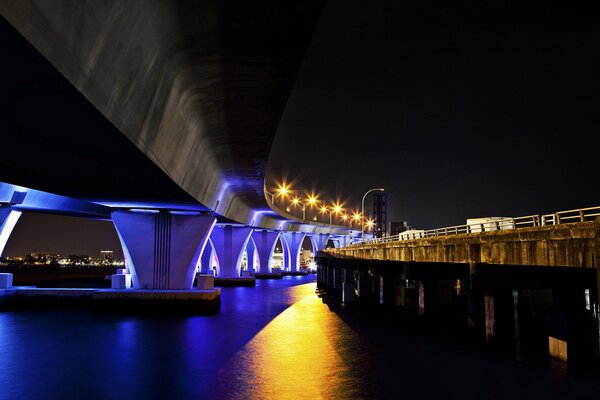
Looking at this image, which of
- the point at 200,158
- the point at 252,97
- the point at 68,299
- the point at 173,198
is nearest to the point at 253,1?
the point at 252,97

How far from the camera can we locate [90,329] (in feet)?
128

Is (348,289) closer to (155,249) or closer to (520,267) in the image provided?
(155,249)

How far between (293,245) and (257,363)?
130525 millimetres

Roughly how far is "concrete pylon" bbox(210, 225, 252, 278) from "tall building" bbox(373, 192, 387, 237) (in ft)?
162

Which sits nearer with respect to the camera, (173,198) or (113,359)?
(113,359)

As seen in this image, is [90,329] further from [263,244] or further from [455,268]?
[263,244]

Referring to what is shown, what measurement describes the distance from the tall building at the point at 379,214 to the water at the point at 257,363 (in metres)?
95.5

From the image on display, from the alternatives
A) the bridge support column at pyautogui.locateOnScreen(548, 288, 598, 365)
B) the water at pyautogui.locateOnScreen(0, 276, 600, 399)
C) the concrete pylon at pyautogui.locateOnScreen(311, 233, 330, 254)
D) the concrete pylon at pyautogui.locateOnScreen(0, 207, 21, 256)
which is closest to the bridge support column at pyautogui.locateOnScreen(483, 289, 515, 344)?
the water at pyautogui.locateOnScreen(0, 276, 600, 399)

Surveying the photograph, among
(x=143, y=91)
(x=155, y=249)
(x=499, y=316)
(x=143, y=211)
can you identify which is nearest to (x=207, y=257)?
(x=155, y=249)

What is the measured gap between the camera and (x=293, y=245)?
520ft

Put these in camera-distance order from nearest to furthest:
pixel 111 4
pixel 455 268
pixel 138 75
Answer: pixel 111 4, pixel 138 75, pixel 455 268

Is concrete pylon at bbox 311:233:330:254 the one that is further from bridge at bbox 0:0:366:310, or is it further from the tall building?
bridge at bbox 0:0:366:310

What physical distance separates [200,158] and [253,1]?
67.0ft

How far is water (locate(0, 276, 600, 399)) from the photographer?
72.6ft
